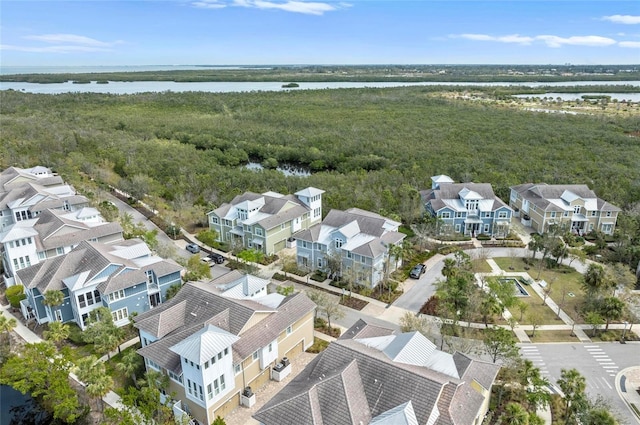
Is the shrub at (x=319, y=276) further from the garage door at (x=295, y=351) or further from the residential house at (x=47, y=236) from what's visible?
the residential house at (x=47, y=236)

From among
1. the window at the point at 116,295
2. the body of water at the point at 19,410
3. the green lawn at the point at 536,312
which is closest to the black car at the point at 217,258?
the window at the point at 116,295

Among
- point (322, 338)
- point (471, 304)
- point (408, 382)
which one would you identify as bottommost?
point (322, 338)

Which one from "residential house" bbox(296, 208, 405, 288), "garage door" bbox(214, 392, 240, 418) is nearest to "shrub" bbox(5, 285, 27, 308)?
"garage door" bbox(214, 392, 240, 418)

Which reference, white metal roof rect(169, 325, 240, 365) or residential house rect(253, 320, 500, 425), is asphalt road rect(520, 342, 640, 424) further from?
white metal roof rect(169, 325, 240, 365)

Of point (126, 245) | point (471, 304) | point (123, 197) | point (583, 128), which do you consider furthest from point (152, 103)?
point (471, 304)

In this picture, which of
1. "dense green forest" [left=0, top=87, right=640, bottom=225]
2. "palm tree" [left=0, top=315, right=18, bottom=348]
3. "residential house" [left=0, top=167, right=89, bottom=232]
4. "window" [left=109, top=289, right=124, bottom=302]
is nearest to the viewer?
"palm tree" [left=0, top=315, right=18, bottom=348]

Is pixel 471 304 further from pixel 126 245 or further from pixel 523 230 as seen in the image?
pixel 126 245

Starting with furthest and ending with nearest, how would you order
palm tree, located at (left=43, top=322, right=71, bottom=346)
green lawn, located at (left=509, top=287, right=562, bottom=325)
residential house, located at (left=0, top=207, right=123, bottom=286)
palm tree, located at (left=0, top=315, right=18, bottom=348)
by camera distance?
1. residential house, located at (left=0, top=207, right=123, bottom=286)
2. green lawn, located at (left=509, top=287, right=562, bottom=325)
3. palm tree, located at (left=0, top=315, right=18, bottom=348)
4. palm tree, located at (left=43, top=322, right=71, bottom=346)
